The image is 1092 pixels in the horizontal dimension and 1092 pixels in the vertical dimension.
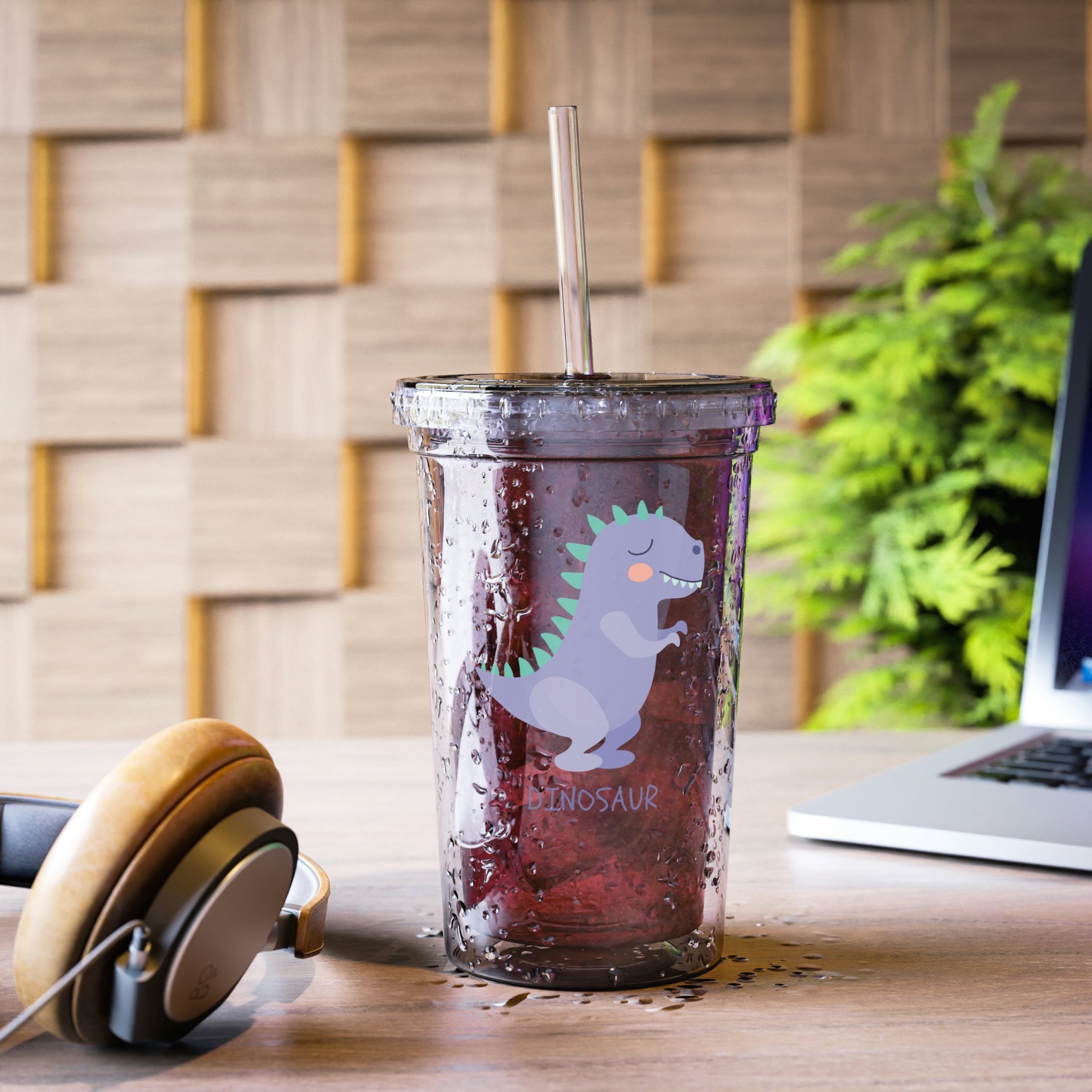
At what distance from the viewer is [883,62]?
7.63 feet

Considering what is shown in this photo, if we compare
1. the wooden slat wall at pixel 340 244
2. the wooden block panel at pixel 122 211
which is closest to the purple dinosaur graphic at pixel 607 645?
the wooden slat wall at pixel 340 244

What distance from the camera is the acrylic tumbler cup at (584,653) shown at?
14.8 inches

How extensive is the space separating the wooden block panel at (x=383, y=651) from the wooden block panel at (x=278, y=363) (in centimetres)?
34

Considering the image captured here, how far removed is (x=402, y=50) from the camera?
2.27 meters

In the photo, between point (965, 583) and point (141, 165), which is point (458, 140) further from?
point (965, 583)

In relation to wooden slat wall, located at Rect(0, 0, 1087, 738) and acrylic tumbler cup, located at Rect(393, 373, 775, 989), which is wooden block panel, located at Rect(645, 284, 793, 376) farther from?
acrylic tumbler cup, located at Rect(393, 373, 775, 989)

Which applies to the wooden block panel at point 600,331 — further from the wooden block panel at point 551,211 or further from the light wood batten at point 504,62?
the light wood batten at point 504,62

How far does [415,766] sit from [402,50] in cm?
190

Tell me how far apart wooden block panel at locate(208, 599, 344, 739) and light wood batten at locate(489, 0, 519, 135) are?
3.33 feet

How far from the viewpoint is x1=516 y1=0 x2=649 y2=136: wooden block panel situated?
2305 millimetres

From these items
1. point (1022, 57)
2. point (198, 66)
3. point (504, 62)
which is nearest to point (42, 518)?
point (198, 66)

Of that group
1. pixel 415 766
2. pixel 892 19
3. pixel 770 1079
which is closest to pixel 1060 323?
pixel 892 19

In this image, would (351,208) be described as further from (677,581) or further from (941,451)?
(677,581)

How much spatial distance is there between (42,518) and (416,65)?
1143 mm
